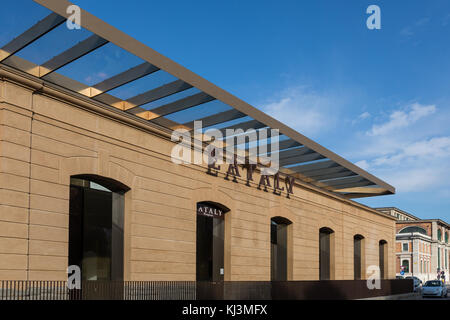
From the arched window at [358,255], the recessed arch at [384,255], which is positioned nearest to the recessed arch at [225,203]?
the arched window at [358,255]

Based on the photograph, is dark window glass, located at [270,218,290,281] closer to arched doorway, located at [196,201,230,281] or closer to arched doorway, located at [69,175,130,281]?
arched doorway, located at [196,201,230,281]

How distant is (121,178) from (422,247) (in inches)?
3659

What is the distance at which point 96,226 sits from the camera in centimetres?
1820

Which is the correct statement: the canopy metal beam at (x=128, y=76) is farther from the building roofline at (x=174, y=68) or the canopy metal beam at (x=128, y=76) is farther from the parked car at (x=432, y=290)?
the parked car at (x=432, y=290)

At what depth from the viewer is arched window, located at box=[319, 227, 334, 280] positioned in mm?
33281

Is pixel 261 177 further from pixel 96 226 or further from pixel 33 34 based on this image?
pixel 33 34

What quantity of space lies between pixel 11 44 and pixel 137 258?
8.19m

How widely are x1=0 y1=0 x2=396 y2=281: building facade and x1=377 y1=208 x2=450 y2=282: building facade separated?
71.8 meters

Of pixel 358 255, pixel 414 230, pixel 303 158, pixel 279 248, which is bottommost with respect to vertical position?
pixel 358 255

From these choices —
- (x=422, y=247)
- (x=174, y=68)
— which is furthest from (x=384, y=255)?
(x=422, y=247)

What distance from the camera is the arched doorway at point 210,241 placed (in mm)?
22703

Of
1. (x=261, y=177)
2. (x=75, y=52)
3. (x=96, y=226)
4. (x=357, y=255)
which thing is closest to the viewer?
(x=75, y=52)

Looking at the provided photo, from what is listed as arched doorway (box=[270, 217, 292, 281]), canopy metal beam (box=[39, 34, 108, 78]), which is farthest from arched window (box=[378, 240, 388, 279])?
canopy metal beam (box=[39, 34, 108, 78])
